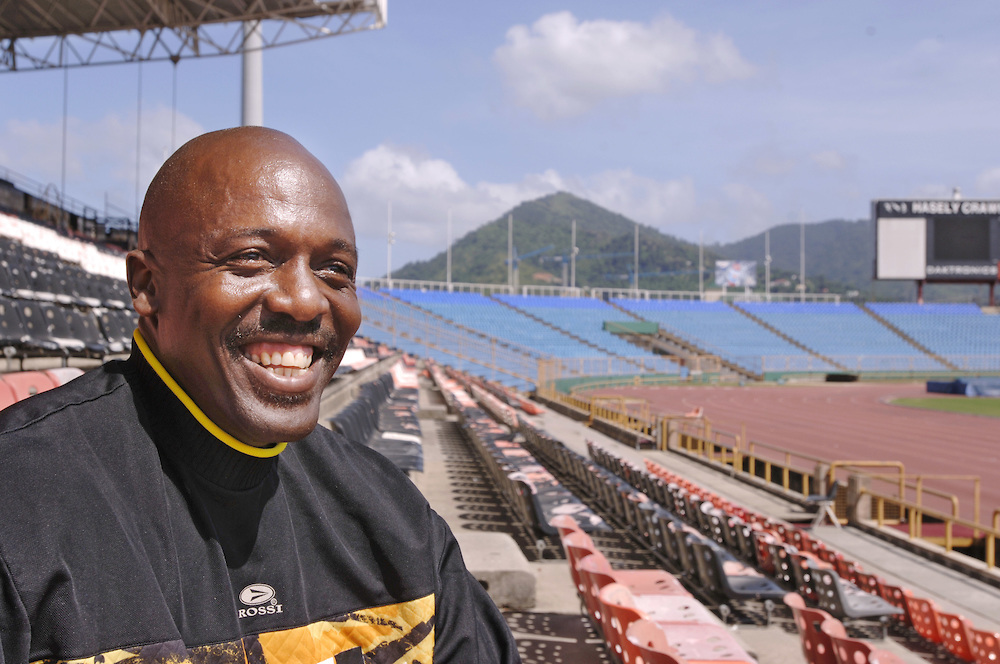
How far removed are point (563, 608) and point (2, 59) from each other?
15454 mm

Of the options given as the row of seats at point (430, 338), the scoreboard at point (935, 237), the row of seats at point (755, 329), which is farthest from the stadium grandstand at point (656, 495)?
the scoreboard at point (935, 237)

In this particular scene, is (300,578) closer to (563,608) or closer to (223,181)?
(223,181)

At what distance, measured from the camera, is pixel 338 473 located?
3.87 ft

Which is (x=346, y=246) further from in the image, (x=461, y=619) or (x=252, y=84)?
(x=252, y=84)

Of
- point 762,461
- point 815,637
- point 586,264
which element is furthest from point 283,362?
point 586,264

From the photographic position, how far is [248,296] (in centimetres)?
103

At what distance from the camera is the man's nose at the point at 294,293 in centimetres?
104

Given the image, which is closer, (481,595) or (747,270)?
(481,595)

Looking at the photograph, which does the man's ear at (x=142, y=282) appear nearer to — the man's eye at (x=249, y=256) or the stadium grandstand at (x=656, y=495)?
the man's eye at (x=249, y=256)

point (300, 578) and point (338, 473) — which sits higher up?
point (338, 473)

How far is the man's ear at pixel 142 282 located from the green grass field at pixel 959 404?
2727cm

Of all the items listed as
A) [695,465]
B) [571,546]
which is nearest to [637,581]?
[571,546]

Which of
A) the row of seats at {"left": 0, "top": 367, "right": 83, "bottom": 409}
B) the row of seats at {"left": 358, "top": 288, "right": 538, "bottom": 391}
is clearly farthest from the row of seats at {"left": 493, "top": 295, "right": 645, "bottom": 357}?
the row of seats at {"left": 0, "top": 367, "right": 83, "bottom": 409}

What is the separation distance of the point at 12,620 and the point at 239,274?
472mm
